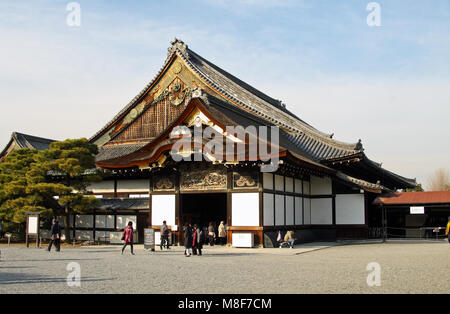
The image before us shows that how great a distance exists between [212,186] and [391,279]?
47.6ft

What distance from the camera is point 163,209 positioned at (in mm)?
28188

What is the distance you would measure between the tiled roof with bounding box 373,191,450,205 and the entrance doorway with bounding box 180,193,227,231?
10.6 meters

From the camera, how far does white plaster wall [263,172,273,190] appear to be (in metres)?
25.6

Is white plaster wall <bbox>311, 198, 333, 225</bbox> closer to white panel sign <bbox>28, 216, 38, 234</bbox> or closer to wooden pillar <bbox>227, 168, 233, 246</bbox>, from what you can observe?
wooden pillar <bbox>227, 168, 233, 246</bbox>

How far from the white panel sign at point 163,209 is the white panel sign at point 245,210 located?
395 cm

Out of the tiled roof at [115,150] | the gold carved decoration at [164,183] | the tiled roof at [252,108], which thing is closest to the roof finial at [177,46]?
the tiled roof at [252,108]

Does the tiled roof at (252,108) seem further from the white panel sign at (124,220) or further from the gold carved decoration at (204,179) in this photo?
the white panel sign at (124,220)

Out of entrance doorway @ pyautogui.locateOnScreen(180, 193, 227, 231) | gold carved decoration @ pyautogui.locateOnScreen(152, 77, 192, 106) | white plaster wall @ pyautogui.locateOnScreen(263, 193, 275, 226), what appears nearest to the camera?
white plaster wall @ pyautogui.locateOnScreen(263, 193, 275, 226)

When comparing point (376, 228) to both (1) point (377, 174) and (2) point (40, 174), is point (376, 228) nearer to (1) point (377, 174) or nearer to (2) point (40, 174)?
(1) point (377, 174)

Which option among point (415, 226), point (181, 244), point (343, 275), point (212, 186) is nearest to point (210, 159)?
point (212, 186)

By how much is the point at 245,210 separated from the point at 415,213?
12.5 metres

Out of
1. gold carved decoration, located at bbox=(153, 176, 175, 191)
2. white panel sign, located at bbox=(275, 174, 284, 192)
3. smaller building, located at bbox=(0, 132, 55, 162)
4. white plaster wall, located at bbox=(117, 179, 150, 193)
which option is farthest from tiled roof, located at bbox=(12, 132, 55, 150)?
white panel sign, located at bbox=(275, 174, 284, 192)

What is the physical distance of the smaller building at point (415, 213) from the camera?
30234mm

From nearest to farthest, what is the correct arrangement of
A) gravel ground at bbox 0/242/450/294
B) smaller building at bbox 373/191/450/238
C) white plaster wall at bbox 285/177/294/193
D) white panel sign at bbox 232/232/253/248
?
gravel ground at bbox 0/242/450/294
white panel sign at bbox 232/232/253/248
white plaster wall at bbox 285/177/294/193
smaller building at bbox 373/191/450/238
